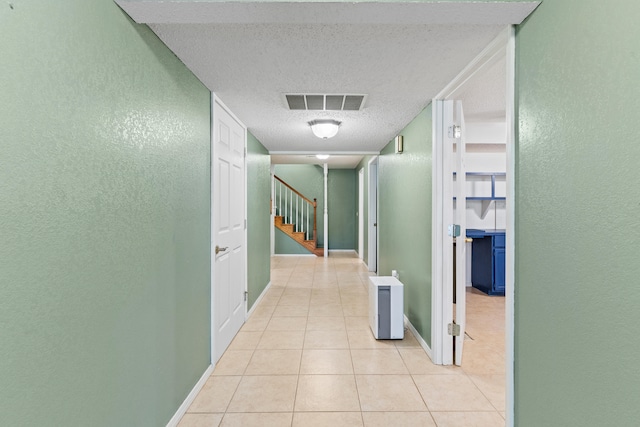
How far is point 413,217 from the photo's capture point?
10.2 ft

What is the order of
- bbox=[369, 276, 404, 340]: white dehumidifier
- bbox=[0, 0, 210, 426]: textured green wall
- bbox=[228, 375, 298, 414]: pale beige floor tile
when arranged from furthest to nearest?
bbox=[369, 276, 404, 340]: white dehumidifier < bbox=[228, 375, 298, 414]: pale beige floor tile < bbox=[0, 0, 210, 426]: textured green wall

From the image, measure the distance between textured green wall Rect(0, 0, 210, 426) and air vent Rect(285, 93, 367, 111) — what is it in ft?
2.92

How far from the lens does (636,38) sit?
0.87m

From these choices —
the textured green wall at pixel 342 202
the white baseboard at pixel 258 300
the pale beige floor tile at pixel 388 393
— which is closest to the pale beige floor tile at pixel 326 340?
the pale beige floor tile at pixel 388 393

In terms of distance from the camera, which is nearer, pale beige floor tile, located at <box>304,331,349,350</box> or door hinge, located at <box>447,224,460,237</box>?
door hinge, located at <box>447,224,460,237</box>

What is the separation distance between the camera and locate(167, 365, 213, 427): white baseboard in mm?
1820

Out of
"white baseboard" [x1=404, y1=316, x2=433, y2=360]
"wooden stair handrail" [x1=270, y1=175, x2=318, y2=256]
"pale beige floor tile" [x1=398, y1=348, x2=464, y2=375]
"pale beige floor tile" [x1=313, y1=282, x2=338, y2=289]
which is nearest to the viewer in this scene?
"pale beige floor tile" [x1=398, y1=348, x2=464, y2=375]

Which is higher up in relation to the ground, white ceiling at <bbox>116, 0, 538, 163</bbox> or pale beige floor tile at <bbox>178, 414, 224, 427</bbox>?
white ceiling at <bbox>116, 0, 538, 163</bbox>

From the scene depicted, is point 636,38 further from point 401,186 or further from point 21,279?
point 401,186

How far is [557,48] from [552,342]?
106cm

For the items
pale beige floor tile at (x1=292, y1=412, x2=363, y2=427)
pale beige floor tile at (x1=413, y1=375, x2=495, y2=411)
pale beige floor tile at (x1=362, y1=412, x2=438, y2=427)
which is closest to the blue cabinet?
pale beige floor tile at (x1=413, y1=375, x2=495, y2=411)

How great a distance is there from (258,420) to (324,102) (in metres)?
2.20

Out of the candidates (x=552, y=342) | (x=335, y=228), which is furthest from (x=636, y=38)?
(x=335, y=228)

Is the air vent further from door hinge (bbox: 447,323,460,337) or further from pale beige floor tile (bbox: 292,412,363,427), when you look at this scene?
pale beige floor tile (bbox: 292,412,363,427)
